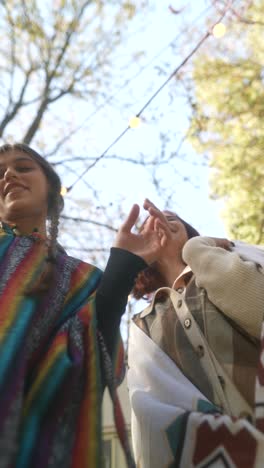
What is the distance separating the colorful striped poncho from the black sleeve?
0.10ft

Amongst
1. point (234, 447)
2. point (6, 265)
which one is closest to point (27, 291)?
point (6, 265)

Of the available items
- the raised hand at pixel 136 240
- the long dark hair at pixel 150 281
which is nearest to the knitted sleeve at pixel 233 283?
the raised hand at pixel 136 240

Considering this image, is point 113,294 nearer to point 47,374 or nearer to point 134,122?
point 47,374

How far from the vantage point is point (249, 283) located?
4.59 ft

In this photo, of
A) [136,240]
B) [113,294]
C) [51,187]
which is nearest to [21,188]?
[51,187]

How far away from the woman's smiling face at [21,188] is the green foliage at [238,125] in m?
4.23

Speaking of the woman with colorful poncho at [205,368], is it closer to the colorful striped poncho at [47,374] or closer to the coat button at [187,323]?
the coat button at [187,323]

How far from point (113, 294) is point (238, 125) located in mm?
5530

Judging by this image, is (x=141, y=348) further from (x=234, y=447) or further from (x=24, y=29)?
(x=24, y=29)

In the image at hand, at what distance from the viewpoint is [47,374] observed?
1.12 m

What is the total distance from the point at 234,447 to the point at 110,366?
1.10ft

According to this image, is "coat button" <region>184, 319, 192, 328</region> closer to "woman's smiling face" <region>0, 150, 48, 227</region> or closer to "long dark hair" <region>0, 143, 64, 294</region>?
"long dark hair" <region>0, 143, 64, 294</region>

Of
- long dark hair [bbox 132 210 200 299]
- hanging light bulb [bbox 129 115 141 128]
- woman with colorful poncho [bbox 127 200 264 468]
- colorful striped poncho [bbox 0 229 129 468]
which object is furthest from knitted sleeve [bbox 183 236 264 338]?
hanging light bulb [bbox 129 115 141 128]

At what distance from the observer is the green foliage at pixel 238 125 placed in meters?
5.98
